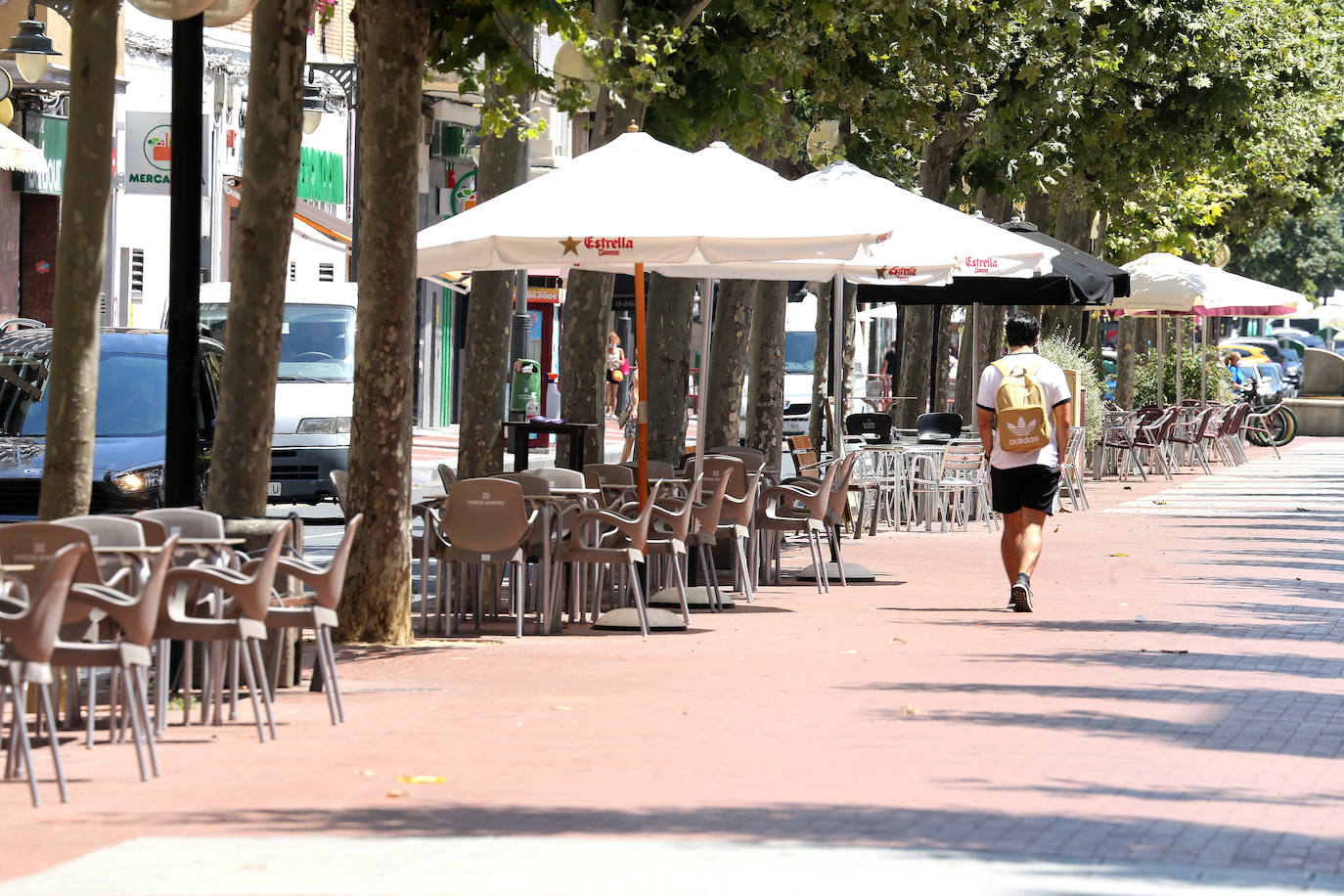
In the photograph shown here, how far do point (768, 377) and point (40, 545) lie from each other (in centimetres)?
1264

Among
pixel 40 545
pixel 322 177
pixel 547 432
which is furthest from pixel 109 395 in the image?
pixel 322 177

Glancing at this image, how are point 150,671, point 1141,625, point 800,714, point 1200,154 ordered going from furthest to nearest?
point 1200,154 < point 1141,625 < point 150,671 < point 800,714

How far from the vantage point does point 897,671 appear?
36.8 ft

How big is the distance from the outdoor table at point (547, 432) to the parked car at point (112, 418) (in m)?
2.30

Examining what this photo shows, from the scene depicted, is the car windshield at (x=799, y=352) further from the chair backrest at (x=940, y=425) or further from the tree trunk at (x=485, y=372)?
the tree trunk at (x=485, y=372)

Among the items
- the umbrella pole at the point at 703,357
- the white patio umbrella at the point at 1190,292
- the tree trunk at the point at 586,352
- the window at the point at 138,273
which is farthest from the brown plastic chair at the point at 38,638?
the window at the point at 138,273

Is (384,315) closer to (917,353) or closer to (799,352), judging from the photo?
(917,353)

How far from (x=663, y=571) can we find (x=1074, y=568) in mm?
3897

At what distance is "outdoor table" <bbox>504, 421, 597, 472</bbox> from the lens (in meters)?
15.0

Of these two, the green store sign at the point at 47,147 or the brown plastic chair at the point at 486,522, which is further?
the green store sign at the point at 47,147

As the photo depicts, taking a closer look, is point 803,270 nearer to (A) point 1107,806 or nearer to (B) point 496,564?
(B) point 496,564

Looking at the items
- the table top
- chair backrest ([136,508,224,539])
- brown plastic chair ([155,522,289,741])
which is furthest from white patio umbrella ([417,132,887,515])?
brown plastic chair ([155,522,289,741])

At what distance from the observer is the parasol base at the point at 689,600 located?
1440 cm

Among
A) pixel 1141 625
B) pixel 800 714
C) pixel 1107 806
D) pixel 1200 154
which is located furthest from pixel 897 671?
pixel 1200 154
